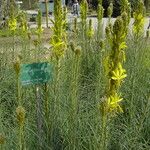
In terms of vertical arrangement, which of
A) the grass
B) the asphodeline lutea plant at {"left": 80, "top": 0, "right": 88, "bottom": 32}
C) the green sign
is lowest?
the grass

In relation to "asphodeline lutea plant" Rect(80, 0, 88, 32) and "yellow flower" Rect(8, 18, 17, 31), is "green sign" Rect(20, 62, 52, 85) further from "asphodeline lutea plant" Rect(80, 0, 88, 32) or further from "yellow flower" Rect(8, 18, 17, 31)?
"yellow flower" Rect(8, 18, 17, 31)

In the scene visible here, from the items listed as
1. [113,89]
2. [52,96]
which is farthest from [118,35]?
[52,96]

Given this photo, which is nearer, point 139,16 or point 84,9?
point 139,16

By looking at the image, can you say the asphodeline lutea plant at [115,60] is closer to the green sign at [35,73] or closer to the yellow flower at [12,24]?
the green sign at [35,73]

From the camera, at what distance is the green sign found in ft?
13.5

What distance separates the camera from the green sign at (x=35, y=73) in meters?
4.12

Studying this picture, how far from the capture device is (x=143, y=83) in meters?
5.82

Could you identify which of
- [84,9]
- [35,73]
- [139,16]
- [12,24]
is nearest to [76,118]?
A: [35,73]

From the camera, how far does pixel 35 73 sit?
4234mm

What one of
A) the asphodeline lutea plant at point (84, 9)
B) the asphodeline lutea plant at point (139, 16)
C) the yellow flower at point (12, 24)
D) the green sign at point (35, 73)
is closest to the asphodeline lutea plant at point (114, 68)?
the green sign at point (35, 73)

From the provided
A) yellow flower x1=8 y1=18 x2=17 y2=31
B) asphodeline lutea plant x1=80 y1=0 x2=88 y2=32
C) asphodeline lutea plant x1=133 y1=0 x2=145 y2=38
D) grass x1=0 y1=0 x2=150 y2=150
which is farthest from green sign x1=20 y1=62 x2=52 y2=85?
yellow flower x1=8 y1=18 x2=17 y2=31

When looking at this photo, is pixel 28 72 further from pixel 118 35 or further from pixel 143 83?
pixel 143 83

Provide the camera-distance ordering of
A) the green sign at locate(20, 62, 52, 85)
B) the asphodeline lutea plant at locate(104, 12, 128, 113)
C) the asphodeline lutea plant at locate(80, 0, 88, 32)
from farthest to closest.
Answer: the asphodeline lutea plant at locate(80, 0, 88, 32) < the green sign at locate(20, 62, 52, 85) < the asphodeline lutea plant at locate(104, 12, 128, 113)

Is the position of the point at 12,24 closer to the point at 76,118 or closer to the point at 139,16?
the point at 139,16
